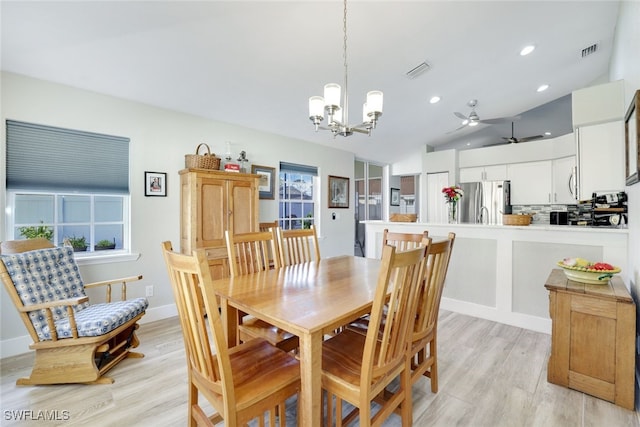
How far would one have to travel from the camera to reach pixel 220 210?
313cm

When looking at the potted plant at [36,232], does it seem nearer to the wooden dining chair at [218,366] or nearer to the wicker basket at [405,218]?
the wooden dining chair at [218,366]

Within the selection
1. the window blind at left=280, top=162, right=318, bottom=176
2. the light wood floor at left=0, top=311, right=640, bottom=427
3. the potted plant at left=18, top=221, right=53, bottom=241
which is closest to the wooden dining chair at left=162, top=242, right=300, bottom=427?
the light wood floor at left=0, top=311, right=640, bottom=427

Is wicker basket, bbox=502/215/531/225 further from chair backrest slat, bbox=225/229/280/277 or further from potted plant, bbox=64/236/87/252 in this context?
potted plant, bbox=64/236/87/252

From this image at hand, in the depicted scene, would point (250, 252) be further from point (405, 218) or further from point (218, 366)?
point (405, 218)

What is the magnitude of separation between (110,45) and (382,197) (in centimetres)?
540

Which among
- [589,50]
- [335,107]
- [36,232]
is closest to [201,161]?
[36,232]

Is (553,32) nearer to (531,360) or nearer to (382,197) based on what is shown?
(531,360)

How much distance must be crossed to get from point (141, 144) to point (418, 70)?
317 centimetres

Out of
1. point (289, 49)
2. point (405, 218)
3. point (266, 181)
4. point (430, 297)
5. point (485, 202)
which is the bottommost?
point (430, 297)

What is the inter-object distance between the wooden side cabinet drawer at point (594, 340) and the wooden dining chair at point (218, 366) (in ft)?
6.25

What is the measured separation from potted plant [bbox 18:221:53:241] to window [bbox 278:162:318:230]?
2.55m

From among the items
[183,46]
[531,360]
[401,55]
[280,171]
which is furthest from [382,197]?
[183,46]

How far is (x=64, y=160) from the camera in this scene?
255 cm

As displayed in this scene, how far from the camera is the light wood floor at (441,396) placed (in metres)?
1.64
